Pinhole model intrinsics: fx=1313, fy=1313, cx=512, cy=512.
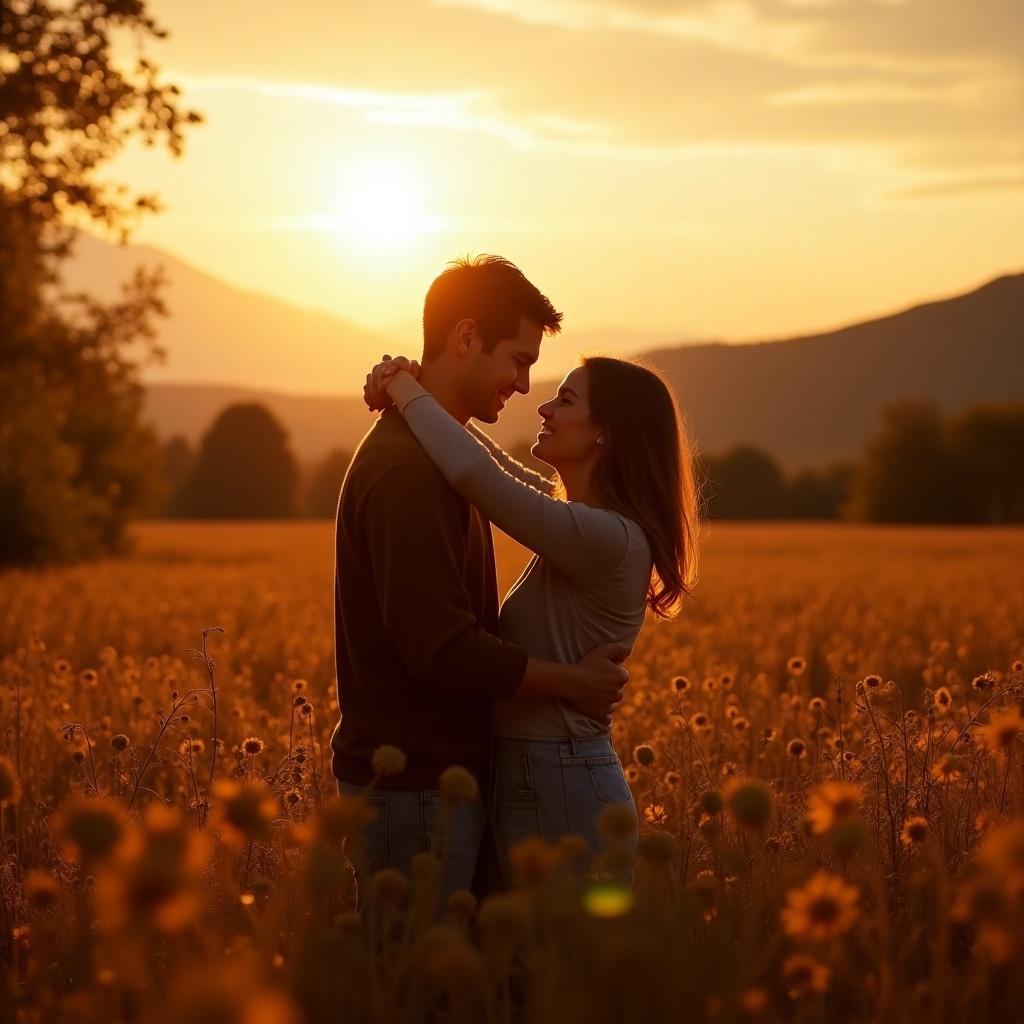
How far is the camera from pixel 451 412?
4129mm

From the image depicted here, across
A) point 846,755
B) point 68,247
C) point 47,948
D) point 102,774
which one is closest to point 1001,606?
point 846,755

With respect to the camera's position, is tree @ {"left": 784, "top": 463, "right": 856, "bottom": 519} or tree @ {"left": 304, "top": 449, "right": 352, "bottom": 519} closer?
tree @ {"left": 784, "top": 463, "right": 856, "bottom": 519}

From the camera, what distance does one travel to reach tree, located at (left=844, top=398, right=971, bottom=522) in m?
88.6

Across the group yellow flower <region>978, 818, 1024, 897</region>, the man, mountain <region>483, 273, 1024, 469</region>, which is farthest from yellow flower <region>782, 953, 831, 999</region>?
mountain <region>483, 273, 1024, 469</region>

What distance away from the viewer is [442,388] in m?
4.10

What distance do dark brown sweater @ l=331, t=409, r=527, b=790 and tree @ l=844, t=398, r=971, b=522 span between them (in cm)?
8784

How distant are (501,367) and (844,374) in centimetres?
Answer: 19372

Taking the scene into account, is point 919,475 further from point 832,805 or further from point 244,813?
point 244,813

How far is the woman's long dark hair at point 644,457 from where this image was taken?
403 cm

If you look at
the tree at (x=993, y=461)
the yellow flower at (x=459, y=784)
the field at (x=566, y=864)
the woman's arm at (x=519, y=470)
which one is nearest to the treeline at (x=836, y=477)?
the tree at (x=993, y=461)

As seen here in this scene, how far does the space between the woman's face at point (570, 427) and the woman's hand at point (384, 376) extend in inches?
17.2

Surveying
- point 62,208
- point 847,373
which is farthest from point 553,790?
point 847,373

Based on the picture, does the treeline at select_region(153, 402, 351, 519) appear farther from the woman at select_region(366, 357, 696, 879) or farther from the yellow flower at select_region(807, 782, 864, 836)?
the yellow flower at select_region(807, 782, 864, 836)

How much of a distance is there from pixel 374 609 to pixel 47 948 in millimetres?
1312
